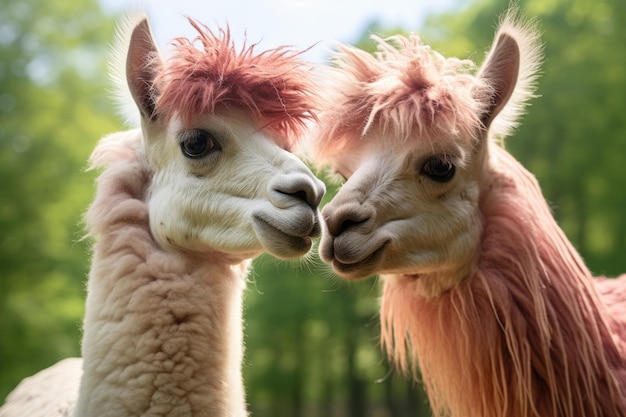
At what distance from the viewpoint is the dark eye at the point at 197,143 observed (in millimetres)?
2814

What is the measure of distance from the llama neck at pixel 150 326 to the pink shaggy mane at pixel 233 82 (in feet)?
1.47

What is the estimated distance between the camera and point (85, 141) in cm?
1185

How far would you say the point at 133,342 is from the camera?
2580mm

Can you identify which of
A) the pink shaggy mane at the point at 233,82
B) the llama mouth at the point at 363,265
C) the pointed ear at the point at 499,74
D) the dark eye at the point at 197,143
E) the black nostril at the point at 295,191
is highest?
the pointed ear at the point at 499,74

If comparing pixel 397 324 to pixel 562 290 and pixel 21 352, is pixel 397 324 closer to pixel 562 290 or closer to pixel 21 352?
pixel 562 290

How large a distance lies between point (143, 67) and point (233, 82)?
0.42 m

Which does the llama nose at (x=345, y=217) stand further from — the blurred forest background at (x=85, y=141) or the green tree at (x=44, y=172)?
the green tree at (x=44, y=172)

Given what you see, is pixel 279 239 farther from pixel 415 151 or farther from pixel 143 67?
pixel 143 67

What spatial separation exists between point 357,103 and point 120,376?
166 centimetres

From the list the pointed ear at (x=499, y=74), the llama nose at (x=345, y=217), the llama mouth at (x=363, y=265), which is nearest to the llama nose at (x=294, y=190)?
the llama nose at (x=345, y=217)

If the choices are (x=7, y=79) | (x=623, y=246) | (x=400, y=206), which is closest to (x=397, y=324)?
(x=400, y=206)

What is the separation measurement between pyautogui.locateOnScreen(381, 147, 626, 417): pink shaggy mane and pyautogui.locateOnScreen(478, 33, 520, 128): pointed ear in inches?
12.2

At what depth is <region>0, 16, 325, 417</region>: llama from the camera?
8.47ft

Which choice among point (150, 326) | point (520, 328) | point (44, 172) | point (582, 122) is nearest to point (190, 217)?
point (150, 326)
